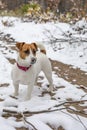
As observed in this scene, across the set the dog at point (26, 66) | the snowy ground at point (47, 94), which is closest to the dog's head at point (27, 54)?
the dog at point (26, 66)

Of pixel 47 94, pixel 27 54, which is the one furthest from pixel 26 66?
pixel 47 94

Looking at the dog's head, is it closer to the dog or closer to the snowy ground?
the dog

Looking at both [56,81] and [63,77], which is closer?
[56,81]

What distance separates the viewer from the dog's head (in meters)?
5.86

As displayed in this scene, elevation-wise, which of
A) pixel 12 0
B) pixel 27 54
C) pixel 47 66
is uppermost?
pixel 27 54

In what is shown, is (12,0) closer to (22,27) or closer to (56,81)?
(22,27)

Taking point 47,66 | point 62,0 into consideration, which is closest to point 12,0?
point 62,0

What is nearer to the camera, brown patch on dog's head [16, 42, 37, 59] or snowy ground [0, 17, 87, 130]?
snowy ground [0, 17, 87, 130]

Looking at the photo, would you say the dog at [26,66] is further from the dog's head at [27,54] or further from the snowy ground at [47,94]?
the snowy ground at [47,94]

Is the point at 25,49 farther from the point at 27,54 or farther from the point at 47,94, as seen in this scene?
the point at 47,94

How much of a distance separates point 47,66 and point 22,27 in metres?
10.3

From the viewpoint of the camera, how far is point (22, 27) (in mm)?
17047

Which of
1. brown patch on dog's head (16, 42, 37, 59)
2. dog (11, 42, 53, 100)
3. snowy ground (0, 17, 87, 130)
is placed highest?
brown patch on dog's head (16, 42, 37, 59)

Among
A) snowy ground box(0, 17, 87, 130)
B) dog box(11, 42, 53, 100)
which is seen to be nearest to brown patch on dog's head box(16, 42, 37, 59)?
dog box(11, 42, 53, 100)
